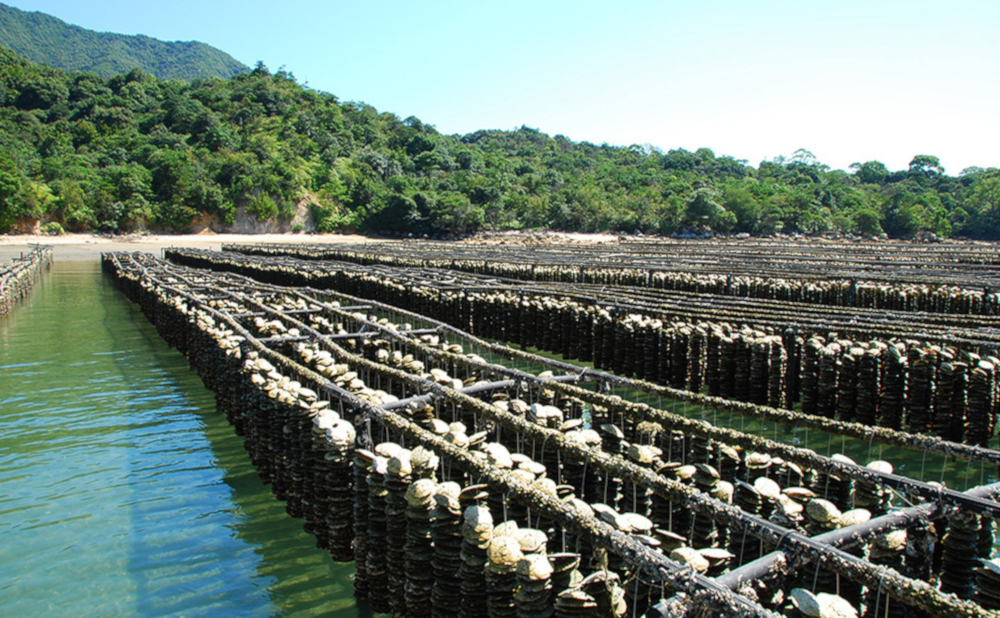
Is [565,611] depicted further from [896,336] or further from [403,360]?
[896,336]

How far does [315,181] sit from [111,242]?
30910 millimetres

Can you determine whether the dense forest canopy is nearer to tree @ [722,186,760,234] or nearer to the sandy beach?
tree @ [722,186,760,234]

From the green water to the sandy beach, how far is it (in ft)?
178

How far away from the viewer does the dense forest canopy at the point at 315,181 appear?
7788cm

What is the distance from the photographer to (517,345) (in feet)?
58.1

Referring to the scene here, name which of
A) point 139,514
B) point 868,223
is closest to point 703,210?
point 868,223

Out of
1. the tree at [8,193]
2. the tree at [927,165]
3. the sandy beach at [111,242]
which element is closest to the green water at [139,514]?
the sandy beach at [111,242]

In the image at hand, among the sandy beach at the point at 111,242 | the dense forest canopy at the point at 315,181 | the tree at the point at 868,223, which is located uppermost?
the dense forest canopy at the point at 315,181

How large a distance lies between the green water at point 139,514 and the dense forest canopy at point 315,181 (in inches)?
2675

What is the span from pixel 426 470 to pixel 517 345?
13054mm

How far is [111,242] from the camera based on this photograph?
229 ft

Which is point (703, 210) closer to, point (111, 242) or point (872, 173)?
point (111, 242)

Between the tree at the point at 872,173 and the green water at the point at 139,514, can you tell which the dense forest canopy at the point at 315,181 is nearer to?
the tree at the point at 872,173

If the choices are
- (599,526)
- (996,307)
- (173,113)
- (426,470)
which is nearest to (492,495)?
(426,470)
